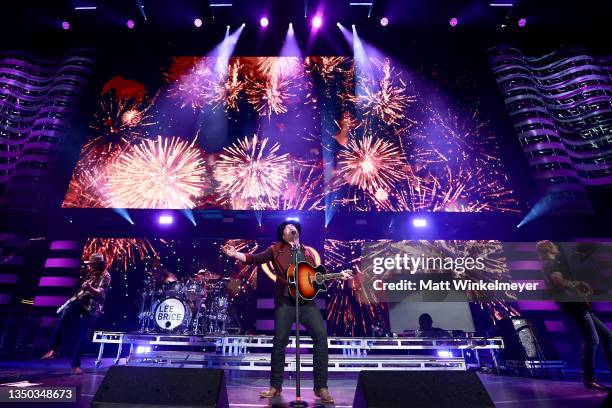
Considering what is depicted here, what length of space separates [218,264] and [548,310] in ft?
25.6

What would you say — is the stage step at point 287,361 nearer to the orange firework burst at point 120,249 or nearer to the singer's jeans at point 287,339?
the singer's jeans at point 287,339

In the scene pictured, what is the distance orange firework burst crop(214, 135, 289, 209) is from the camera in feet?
Result: 25.3

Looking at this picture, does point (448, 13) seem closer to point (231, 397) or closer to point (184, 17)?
point (184, 17)

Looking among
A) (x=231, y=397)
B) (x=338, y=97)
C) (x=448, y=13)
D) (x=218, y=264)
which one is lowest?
(x=231, y=397)

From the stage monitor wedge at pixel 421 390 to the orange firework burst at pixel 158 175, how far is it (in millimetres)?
6110

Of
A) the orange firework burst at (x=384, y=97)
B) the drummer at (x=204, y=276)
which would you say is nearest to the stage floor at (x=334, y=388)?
the drummer at (x=204, y=276)

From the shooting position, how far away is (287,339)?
3643 mm

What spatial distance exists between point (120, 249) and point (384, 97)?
7371 mm

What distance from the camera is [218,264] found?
9.17m

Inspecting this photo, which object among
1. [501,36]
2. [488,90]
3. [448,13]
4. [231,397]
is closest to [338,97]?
[448,13]

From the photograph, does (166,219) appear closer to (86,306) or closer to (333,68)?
(86,306)

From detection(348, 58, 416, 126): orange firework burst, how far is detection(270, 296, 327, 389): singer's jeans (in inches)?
223

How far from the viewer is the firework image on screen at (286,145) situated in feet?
25.4

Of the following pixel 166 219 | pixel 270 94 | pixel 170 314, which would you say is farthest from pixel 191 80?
pixel 170 314
